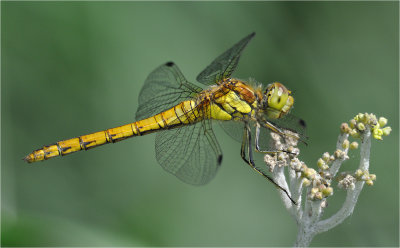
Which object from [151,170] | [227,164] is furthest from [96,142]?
[227,164]

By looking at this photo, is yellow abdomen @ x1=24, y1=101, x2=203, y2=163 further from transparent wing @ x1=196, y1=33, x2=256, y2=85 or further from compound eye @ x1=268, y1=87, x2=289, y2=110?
compound eye @ x1=268, y1=87, x2=289, y2=110

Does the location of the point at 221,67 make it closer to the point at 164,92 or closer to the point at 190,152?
the point at 164,92

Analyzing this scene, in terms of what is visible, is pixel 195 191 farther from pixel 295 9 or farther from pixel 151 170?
pixel 295 9

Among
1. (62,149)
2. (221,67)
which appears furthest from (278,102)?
(62,149)

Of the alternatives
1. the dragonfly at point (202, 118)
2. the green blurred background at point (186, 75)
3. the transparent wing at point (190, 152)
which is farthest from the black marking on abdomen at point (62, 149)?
the green blurred background at point (186, 75)

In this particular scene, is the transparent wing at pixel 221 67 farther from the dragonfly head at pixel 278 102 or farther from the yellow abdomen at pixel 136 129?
the dragonfly head at pixel 278 102
